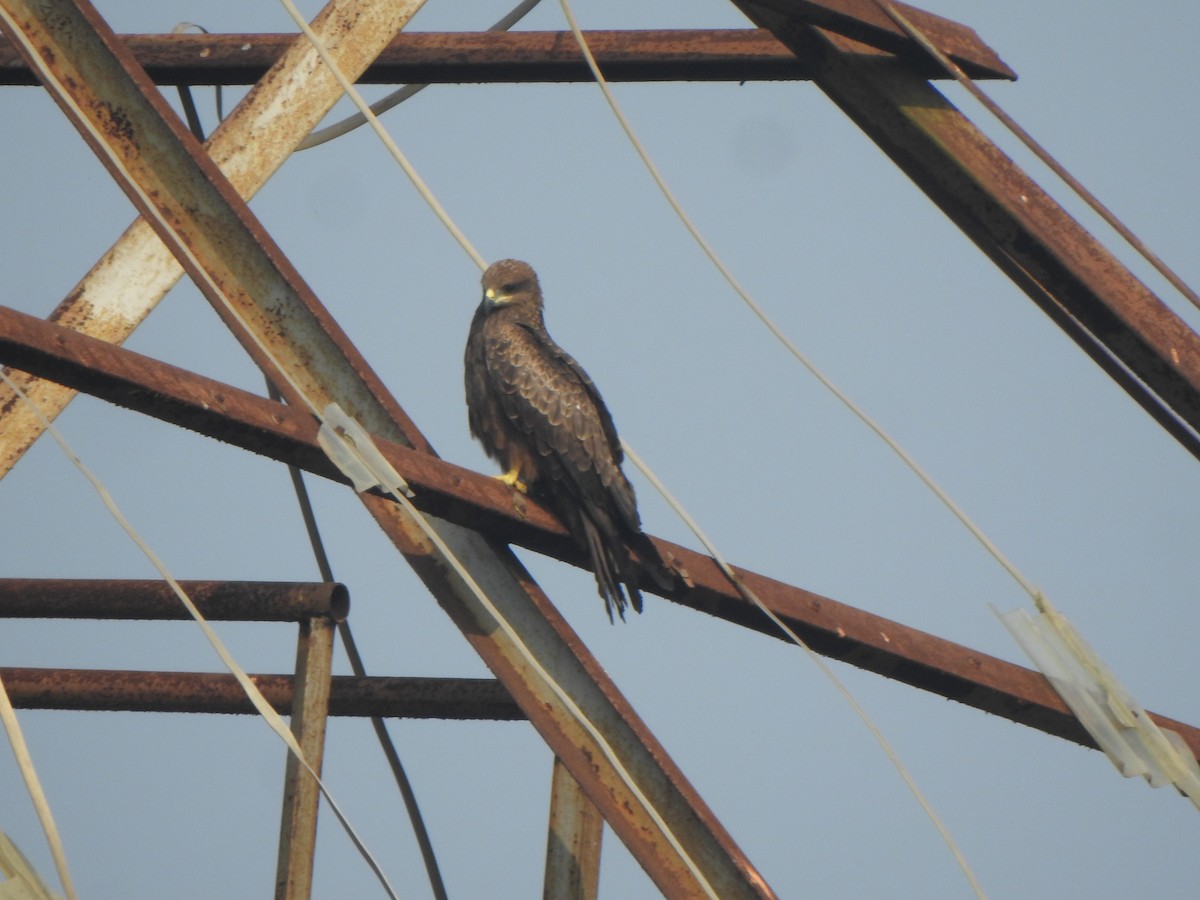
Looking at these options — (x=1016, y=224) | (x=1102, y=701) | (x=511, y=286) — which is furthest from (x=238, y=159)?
(x=1102, y=701)

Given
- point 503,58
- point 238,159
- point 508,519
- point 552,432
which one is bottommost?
point 508,519

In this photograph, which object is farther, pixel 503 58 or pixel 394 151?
pixel 503 58

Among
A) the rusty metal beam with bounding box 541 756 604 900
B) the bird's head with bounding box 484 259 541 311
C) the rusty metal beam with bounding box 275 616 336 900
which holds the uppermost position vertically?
the bird's head with bounding box 484 259 541 311

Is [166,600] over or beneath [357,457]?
over

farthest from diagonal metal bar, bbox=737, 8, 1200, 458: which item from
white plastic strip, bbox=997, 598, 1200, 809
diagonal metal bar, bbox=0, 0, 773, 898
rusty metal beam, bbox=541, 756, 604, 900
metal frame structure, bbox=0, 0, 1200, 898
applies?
rusty metal beam, bbox=541, 756, 604, 900

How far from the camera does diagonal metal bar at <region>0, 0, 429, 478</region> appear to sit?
4.86 meters

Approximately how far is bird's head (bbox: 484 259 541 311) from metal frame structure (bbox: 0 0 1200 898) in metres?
2.46

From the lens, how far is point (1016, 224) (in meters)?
4.32

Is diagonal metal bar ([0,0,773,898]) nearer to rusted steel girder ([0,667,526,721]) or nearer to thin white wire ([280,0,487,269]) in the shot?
thin white wire ([280,0,487,269])

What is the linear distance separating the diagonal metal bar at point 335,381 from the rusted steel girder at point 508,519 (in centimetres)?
19

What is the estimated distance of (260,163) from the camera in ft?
17.4

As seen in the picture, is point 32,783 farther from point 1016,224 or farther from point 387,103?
point 387,103

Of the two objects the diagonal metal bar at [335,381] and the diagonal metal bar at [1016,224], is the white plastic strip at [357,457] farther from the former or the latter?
the diagonal metal bar at [1016,224]

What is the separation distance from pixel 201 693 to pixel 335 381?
1.93 metres
